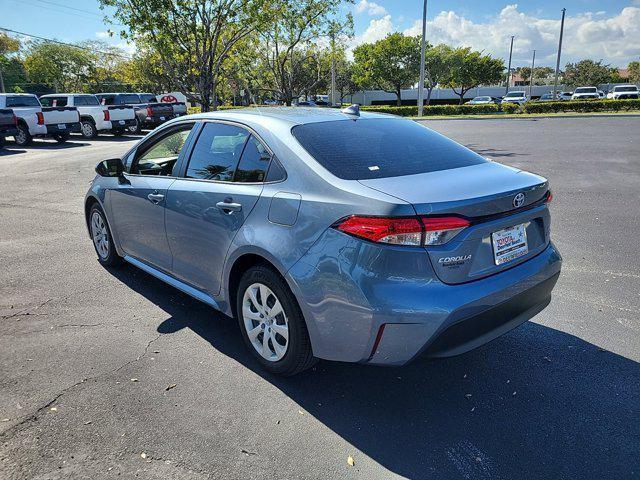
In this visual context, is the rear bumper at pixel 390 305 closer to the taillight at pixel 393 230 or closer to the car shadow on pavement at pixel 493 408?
the taillight at pixel 393 230

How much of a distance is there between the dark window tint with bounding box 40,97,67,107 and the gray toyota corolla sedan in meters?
20.0

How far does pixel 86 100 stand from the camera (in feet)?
70.6

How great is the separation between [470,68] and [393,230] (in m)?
69.0

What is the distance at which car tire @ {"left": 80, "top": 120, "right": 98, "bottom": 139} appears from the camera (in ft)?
70.5

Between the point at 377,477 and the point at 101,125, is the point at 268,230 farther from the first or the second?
the point at 101,125

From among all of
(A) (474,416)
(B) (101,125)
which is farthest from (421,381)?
(B) (101,125)

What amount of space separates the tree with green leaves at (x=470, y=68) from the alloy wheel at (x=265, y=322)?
217 feet

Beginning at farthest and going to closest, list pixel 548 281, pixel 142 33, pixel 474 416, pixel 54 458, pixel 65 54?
pixel 65 54
pixel 142 33
pixel 548 281
pixel 474 416
pixel 54 458

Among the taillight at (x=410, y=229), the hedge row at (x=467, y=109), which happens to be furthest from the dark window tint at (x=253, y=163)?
the hedge row at (x=467, y=109)

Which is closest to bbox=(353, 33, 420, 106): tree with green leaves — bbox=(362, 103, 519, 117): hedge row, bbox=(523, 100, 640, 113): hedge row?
bbox=(362, 103, 519, 117): hedge row

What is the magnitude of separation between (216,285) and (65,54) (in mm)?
66449

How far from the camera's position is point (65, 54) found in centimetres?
5897

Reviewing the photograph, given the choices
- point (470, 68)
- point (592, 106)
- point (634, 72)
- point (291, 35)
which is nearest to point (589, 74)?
point (634, 72)

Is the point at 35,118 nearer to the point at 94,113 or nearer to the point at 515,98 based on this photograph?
the point at 94,113
